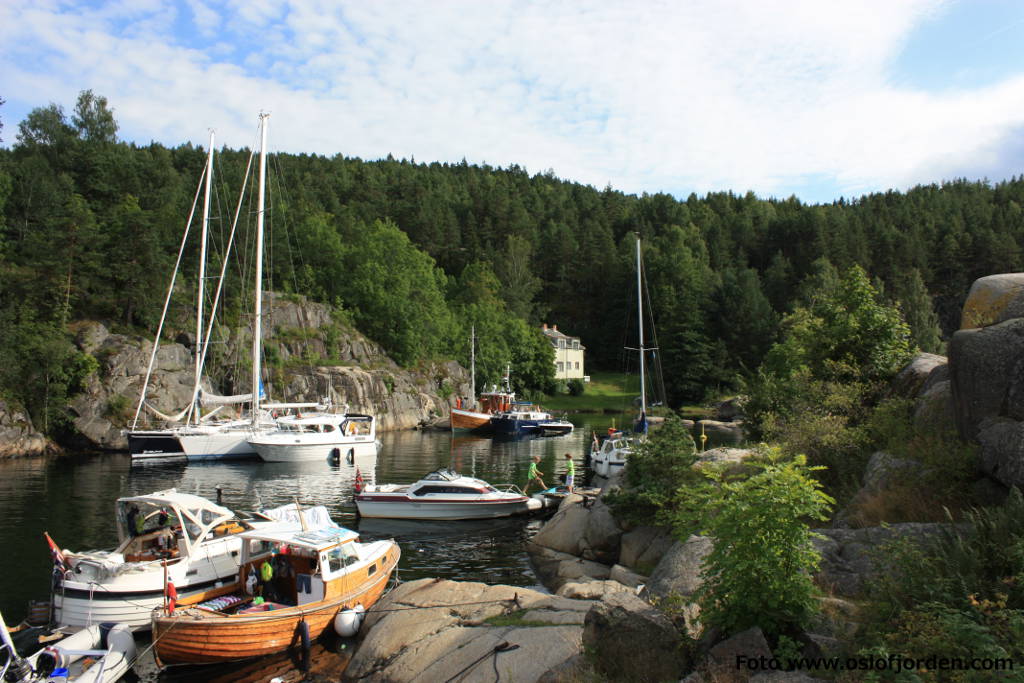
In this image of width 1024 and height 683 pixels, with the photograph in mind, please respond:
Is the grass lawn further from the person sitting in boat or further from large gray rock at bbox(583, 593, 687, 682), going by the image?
large gray rock at bbox(583, 593, 687, 682)

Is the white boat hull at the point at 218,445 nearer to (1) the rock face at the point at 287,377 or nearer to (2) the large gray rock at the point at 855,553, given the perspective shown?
(1) the rock face at the point at 287,377

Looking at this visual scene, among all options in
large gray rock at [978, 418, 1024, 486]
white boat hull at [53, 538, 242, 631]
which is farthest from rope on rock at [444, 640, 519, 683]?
large gray rock at [978, 418, 1024, 486]

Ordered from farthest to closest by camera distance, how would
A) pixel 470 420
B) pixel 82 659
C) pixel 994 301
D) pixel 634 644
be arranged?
pixel 470 420, pixel 994 301, pixel 82 659, pixel 634 644

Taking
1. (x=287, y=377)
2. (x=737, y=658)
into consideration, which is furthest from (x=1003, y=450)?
(x=287, y=377)

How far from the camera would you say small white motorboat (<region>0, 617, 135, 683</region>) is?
11641mm

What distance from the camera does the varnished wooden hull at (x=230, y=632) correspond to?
1419 centimetres

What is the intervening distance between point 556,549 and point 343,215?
3333 inches

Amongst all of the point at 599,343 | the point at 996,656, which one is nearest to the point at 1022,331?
the point at 996,656

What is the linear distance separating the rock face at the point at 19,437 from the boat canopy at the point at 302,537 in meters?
37.6

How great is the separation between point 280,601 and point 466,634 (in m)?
5.88

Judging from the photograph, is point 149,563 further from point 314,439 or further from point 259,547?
point 314,439

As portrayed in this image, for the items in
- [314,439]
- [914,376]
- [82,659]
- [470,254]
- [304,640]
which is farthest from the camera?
[470,254]

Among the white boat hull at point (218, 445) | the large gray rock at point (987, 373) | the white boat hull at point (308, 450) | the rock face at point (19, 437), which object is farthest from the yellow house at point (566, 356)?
the large gray rock at point (987, 373)

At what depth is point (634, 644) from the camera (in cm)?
890
